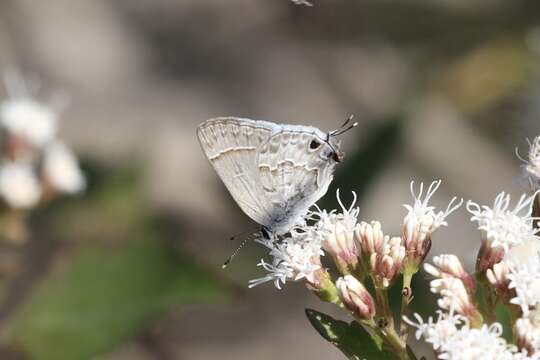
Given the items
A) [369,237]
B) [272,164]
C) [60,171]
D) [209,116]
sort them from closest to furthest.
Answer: [369,237] → [272,164] → [60,171] → [209,116]

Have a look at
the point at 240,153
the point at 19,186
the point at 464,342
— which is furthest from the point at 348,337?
the point at 19,186

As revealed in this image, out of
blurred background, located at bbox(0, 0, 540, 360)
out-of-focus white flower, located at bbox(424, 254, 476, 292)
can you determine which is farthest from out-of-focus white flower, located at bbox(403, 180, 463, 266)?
blurred background, located at bbox(0, 0, 540, 360)

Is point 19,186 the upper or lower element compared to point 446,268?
upper

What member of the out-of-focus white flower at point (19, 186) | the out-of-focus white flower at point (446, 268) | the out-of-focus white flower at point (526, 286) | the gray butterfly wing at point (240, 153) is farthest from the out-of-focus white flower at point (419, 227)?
the out-of-focus white flower at point (19, 186)

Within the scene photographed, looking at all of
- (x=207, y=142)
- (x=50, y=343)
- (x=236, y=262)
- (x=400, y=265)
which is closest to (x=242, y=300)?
(x=236, y=262)

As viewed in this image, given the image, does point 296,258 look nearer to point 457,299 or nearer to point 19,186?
point 457,299

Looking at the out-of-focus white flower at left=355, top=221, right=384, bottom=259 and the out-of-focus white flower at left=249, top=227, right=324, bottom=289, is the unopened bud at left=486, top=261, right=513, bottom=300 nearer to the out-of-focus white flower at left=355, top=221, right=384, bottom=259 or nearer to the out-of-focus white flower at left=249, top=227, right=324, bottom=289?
the out-of-focus white flower at left=355, top=221, right=384, bottom=259

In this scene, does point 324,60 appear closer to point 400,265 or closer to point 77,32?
point 77,32
